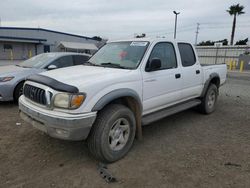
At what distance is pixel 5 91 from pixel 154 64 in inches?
164

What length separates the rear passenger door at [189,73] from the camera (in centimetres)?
463

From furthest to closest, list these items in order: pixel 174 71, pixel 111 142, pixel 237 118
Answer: pixel 237 118 → pixel 174 71 → pixel 111 142

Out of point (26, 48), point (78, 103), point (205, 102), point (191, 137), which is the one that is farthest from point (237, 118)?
point (26, 48)

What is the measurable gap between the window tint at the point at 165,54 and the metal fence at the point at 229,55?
21393 millimetres

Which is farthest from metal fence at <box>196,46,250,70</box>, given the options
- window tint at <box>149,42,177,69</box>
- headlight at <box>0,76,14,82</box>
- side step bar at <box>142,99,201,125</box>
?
headlight at <box>0,76,14,82</box>

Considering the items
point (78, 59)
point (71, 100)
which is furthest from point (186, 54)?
point (78, 59)

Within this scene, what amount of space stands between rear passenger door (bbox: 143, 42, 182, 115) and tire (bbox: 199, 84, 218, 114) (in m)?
1.38

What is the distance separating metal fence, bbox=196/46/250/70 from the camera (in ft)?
79.3

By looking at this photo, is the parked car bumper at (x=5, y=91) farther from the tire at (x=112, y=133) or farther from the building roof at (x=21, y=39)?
the building roof at (x=21, y=39)

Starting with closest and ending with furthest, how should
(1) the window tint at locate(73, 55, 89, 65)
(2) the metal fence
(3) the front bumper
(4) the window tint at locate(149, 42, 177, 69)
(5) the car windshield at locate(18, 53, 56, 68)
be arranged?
(3) the front bumper
(4) the window tint at locate(149, 42, 177, 69)
(5) the car windshield at locate(18, 53, 56, 68)
(1) the window tint at locate(73, 55, 89, 65)
(2) the metal fence

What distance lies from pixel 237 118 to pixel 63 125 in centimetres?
461

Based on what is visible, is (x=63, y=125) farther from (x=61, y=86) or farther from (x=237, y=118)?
(x=237, y=118)

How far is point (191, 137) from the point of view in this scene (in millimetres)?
4297

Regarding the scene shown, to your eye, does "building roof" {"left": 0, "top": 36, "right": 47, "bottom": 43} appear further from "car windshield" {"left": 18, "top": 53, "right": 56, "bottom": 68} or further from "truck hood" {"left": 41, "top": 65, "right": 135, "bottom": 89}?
"truck hood" {"left": 41, "top": 65, "right": 135, "bottom": 89}
